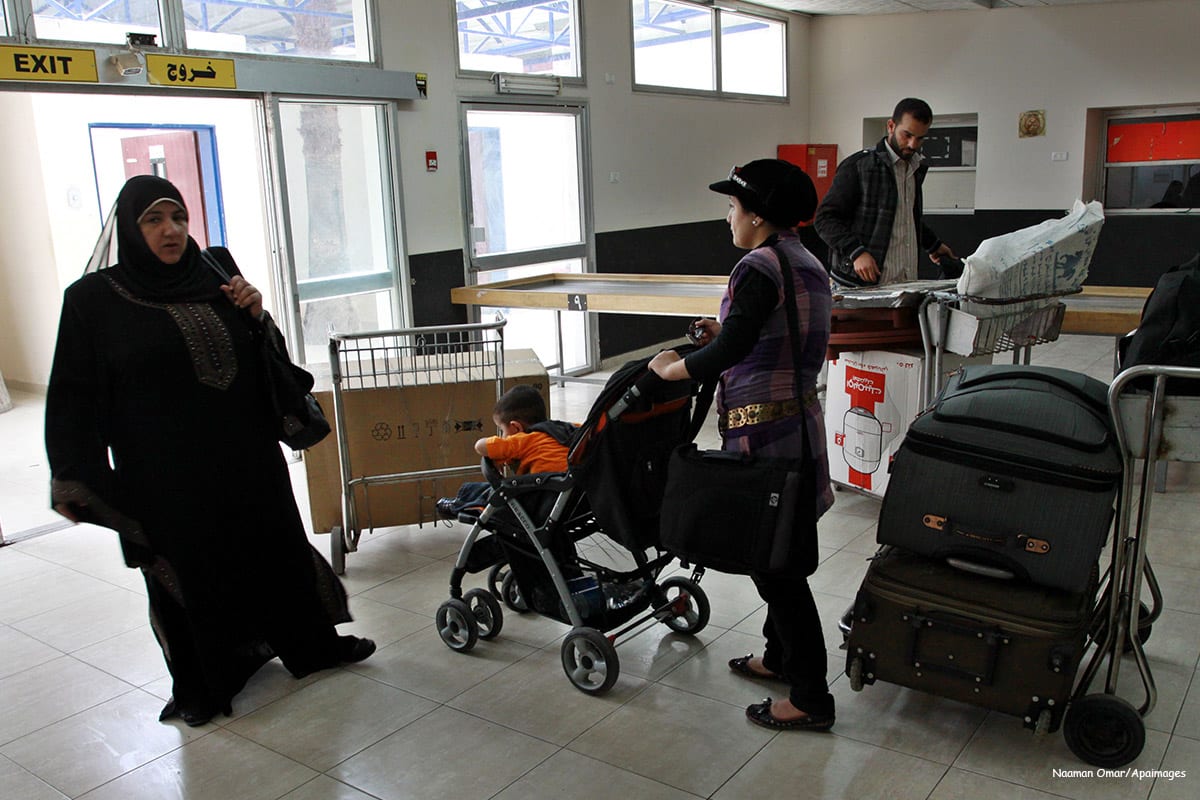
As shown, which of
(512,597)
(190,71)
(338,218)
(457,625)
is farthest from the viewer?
(338,218)

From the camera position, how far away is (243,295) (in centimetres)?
288

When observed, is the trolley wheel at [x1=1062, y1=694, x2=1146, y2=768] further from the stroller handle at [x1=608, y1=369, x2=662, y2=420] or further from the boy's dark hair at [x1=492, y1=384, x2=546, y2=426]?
the boy's dark hair at [x1=492, y1=384, x2=546, y2=426]

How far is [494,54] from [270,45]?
187cm

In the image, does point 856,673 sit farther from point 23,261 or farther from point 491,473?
point 23,261

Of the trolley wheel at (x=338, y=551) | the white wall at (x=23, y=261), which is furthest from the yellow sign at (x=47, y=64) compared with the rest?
the white wall at (x=23, y=261)

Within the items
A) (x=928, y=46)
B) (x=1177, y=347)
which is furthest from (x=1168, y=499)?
(x=928, y=46)

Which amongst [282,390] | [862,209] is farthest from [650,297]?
[282,390]

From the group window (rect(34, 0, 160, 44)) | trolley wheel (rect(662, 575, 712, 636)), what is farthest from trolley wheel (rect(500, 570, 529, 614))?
window (rect(34, 0, 160, 44))

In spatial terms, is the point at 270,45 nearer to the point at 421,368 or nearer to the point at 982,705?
the point at 421,368

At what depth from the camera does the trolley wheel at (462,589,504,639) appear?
3225 mm

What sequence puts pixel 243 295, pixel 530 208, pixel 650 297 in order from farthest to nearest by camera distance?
1. pixel 530 208
2. pixel 650 297
3. pixel 243 295

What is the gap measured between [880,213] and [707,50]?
5.70 meters

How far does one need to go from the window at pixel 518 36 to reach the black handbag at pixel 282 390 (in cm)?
418

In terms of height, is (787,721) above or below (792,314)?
below
